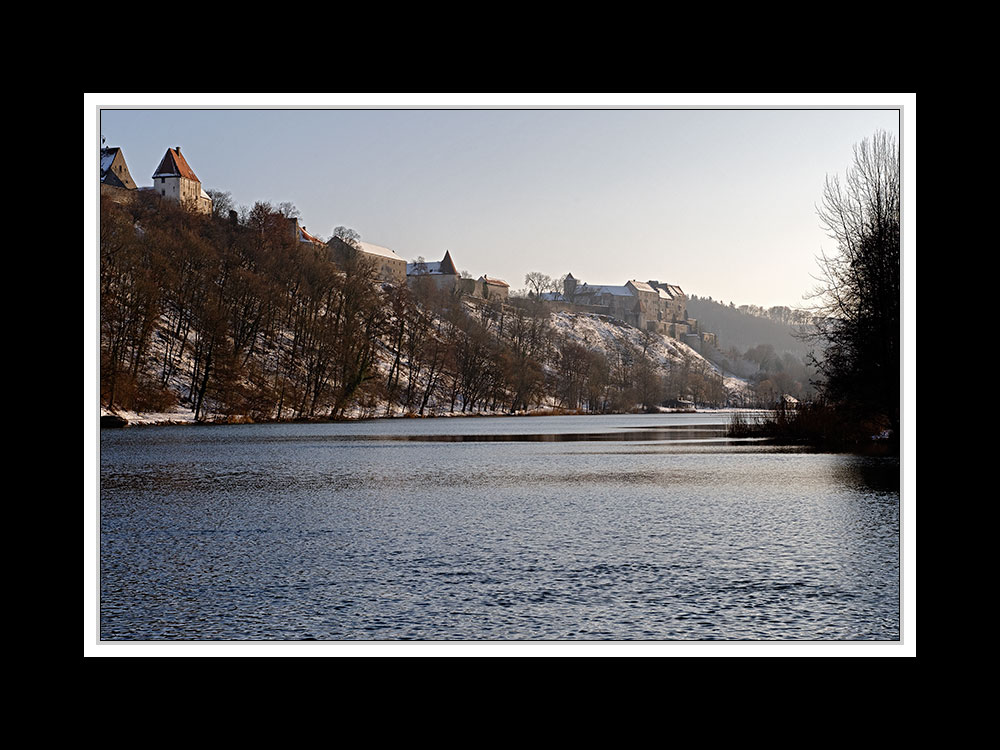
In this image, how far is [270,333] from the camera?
5844 centimetres

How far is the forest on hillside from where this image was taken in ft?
150

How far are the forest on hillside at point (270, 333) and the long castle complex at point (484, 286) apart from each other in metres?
1.62

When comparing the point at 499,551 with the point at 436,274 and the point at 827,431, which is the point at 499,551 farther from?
the point at 436,274

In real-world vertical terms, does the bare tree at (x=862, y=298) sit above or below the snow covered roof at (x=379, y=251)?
below

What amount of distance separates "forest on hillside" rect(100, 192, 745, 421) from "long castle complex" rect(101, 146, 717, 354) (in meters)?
1.62

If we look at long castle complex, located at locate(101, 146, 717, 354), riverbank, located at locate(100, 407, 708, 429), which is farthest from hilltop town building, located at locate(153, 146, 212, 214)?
riverbank, located at locate(100, 407, 708, 429)

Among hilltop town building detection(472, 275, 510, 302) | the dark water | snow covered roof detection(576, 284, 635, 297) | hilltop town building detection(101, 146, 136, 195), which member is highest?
snow covered roof detection(576, 284, 635, 297)

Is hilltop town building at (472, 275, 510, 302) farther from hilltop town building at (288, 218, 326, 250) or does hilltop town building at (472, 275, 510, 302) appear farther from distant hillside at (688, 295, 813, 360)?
hilltop town building at (288, 218, 326, 250)

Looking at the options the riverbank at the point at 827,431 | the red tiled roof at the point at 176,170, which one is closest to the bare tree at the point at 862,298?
the riverbank at the point at 827,431

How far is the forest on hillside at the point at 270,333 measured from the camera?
45781 millimetres

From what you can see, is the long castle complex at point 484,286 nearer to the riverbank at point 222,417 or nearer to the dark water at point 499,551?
the riverbank at point 222,417

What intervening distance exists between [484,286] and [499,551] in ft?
257

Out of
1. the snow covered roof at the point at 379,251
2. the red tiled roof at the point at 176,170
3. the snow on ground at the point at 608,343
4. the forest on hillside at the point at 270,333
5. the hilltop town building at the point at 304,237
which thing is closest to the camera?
the forest on hillside at the point at 270,333
